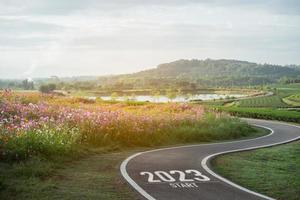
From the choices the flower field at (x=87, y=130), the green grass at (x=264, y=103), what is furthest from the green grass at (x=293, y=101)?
the flower field at (x=87, y=130)

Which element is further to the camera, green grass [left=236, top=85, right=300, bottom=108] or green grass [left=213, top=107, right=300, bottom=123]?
green grass [left=236, top=85, right=300, bottom=108]

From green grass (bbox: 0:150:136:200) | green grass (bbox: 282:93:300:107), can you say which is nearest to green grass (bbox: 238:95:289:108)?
green grass (bbox: 282:93:300:107)

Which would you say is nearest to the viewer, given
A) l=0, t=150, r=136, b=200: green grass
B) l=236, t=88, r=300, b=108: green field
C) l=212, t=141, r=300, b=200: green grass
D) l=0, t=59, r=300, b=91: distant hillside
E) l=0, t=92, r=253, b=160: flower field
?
l=0, t=150, r=136, b=200: green grass

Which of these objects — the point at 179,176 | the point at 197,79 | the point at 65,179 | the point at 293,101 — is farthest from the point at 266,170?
the point at 197,79

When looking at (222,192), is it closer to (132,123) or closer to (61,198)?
(61,198)

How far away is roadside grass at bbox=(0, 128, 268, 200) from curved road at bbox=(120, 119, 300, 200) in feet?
1.50

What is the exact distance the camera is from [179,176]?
11812 millimetres

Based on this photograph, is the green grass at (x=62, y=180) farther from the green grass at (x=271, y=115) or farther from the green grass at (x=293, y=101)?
the green grass at (x=293, y=101)

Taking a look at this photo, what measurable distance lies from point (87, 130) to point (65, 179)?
6.58 meters

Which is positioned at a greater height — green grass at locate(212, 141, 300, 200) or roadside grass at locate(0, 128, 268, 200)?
roadside grass at locate(0, 128, 268, 200)

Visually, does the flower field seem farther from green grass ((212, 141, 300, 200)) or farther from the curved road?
green grass ((212, 141, 300, 200))

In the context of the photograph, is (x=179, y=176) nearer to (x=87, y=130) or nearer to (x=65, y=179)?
(x=65, y=179)

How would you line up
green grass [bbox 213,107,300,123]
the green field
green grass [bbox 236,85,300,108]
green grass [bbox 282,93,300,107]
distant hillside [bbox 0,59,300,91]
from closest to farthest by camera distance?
green grass [bbox 213,107,300,123] < the green field < green grass [bbox 236,85,300,108] < green grass [bbox 282,93,300,107] < distant hillside [bbox 0,59,300,91]

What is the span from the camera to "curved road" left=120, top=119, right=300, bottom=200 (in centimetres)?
980
